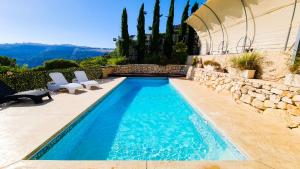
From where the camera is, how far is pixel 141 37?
Answer: 19.8m

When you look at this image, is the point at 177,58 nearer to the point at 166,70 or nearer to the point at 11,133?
the point at 166,70

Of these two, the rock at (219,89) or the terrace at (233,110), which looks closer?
the terrace at (233,110)

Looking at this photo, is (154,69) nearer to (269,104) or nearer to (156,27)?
(156,27)

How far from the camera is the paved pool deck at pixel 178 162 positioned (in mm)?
2811

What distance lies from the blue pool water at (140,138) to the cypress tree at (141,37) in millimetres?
13510

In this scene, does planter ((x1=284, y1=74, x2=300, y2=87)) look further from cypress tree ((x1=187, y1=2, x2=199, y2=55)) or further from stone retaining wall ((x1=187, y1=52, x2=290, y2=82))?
cypress tree ((x1=187, y1=2, x2=199, y2=55))

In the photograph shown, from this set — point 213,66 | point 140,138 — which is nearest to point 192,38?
point 213,66

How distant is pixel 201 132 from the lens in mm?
4895

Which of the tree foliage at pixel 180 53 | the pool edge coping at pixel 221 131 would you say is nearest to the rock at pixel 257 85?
the pool edge coping at pixel 221 131

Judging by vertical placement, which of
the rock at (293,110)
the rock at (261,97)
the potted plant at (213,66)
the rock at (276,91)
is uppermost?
the potted plant at (213,66)

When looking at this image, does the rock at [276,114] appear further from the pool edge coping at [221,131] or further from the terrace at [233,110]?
the pool edge coping at [221,131]

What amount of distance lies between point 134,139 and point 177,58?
1516 cm

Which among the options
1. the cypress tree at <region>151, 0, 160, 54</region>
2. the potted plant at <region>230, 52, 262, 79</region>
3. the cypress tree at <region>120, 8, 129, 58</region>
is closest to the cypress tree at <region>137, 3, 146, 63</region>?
the cypress tree at <region>151, 0, 160, 54</region>

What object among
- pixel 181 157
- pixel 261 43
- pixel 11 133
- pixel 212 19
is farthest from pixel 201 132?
pixel 212 19
